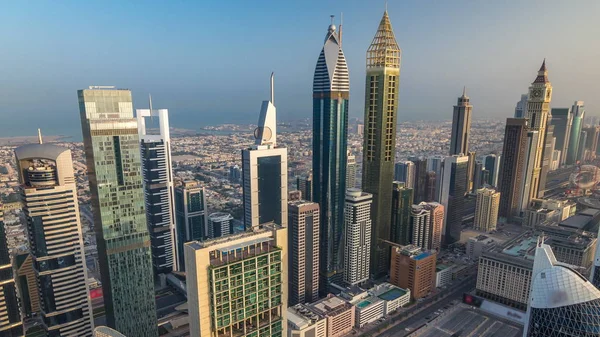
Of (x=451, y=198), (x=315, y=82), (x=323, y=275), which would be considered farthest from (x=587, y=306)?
(x=451, y=198)

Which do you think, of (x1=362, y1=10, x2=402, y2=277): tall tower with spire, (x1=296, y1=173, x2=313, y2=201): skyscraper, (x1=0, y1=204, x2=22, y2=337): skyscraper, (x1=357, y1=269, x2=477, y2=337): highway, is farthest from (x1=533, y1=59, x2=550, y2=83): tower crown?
(x1=0, y1=204, x2=22, y2=337): skyscraper

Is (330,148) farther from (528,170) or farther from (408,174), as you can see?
(528,170)

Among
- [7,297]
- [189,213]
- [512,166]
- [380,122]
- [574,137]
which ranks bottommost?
[189,213]

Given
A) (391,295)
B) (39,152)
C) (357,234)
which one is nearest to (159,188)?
(39,152)

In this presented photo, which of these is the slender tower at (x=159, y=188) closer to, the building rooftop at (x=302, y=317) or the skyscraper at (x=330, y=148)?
the skyscraper at (x=330, y=148)

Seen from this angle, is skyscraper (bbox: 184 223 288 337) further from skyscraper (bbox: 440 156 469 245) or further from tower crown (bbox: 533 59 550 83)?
tower crown (bbox: 533 59 550 83)
